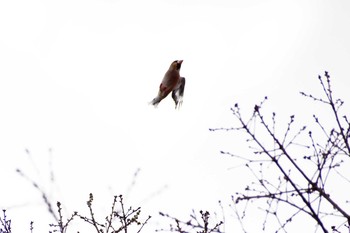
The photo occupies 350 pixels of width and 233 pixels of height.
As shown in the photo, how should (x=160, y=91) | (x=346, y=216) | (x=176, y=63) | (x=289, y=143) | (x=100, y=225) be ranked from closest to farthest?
(x=346, y=216)
(x=289, y=143)
(x=176, y=63)
(x=160, y=91)
(x=100, y=225)

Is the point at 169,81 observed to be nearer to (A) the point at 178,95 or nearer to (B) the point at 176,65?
(B) the point at 176,65

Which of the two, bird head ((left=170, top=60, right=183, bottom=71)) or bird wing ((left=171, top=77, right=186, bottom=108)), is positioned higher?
bird wing ((left=171, top=77, right=186, bottom=108))

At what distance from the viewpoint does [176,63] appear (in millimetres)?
5773

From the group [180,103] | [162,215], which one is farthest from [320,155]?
[180,103]

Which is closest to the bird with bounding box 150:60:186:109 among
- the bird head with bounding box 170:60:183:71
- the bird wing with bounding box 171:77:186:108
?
the bird head with bounding box 170:60:183:71

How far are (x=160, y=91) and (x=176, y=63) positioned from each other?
0.61 meters

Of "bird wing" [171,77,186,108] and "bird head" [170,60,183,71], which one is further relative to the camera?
"bird wing" [171,77,186,108]

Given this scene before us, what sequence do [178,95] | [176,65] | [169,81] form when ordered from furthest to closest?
[178,95] < [169,81] < [176,65]

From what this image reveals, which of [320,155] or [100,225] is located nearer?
[320,155]

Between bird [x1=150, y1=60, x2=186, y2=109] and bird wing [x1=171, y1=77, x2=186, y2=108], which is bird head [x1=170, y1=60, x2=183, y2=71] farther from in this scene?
bird wing [x1=171, y1=77, x2=186, y2=108]

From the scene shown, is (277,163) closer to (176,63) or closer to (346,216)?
(346,216)

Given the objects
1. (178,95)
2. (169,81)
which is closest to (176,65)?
(169,81)

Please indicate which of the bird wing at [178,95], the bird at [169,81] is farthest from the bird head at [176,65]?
the bird wing at [178,95]

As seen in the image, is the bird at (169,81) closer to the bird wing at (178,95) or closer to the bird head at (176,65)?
the bird head at (176,65)
